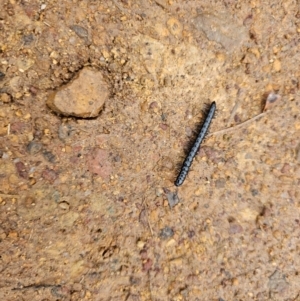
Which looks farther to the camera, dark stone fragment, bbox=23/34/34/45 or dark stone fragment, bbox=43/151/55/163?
dark stone fragment, bbox=43/151/55/163

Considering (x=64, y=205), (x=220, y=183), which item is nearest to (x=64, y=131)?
(x=64, y=205)

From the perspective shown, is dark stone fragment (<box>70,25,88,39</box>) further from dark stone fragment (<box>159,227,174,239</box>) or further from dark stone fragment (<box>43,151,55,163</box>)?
dark stone fragment (<box>159,227,174,239</box>)

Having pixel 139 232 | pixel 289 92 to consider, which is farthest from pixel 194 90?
pixel 139 232

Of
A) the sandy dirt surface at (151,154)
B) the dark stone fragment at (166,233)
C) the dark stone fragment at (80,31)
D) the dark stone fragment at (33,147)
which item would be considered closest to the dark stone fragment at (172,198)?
the sandy dirt surface at (151,154)

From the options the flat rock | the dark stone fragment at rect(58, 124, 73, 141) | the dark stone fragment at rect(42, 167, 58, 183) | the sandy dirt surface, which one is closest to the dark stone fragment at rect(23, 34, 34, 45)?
the sandy dirt surface

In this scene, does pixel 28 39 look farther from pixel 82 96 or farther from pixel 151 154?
pixel 151 154
